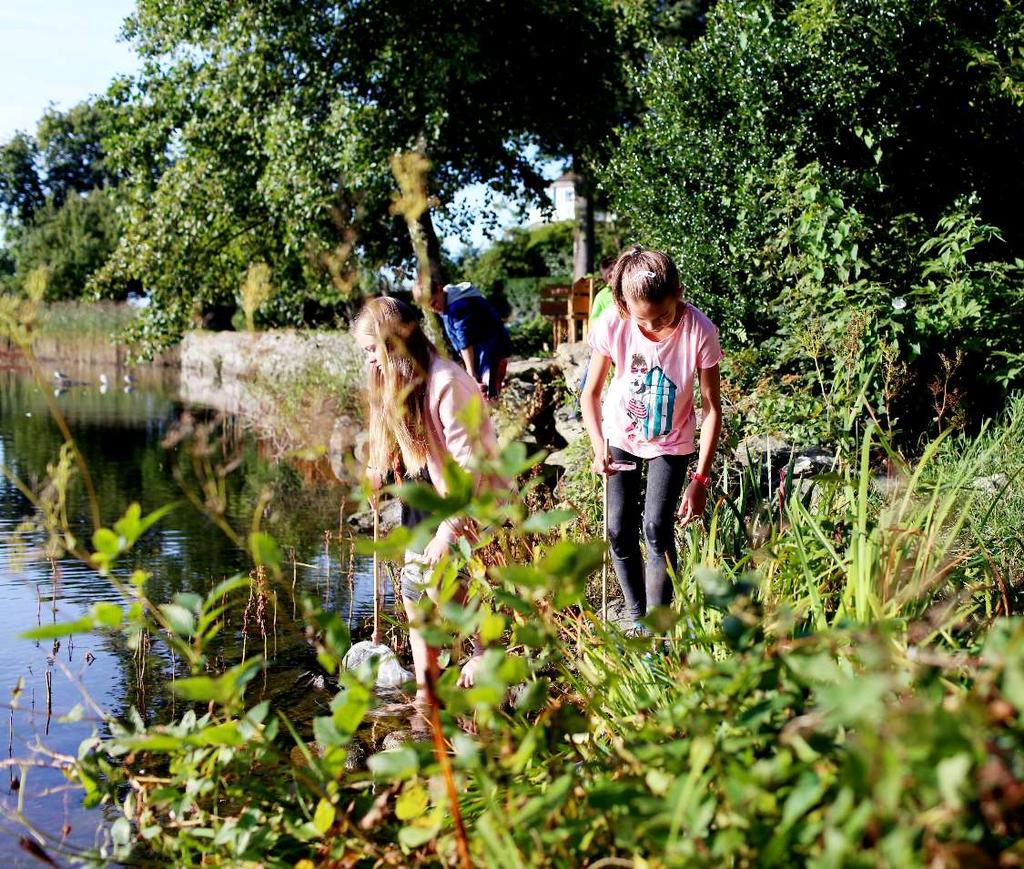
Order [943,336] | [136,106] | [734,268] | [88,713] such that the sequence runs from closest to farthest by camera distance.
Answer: [88,713] → [943,336] → [734,268] → [136,106]

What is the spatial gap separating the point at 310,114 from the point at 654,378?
11.2 meters

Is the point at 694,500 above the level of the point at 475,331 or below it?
below

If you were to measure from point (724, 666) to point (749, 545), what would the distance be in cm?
283

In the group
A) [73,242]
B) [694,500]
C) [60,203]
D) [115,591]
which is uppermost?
[60,203]

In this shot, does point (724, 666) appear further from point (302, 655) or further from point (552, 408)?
point (552, 408)

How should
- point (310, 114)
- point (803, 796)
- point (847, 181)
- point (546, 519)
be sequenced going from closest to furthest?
point (803, 796), point (546, 519), point (847, 181), point (310, 114)

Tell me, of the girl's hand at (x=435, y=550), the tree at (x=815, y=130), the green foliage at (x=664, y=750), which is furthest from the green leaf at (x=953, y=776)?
the tree at (x=815, y=130)

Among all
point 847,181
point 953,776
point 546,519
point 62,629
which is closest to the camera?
point 953,776

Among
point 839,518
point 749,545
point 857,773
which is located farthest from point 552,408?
point 857,773

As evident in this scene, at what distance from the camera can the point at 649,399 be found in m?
4.10

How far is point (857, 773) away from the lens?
1205 millimetres

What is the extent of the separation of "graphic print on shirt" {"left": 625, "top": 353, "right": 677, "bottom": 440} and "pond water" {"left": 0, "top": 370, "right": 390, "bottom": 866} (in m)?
1.50

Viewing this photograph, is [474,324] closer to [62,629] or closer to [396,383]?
[396,383]

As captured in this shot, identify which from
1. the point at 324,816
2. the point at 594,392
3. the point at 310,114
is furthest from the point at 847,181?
the point at 310,114
